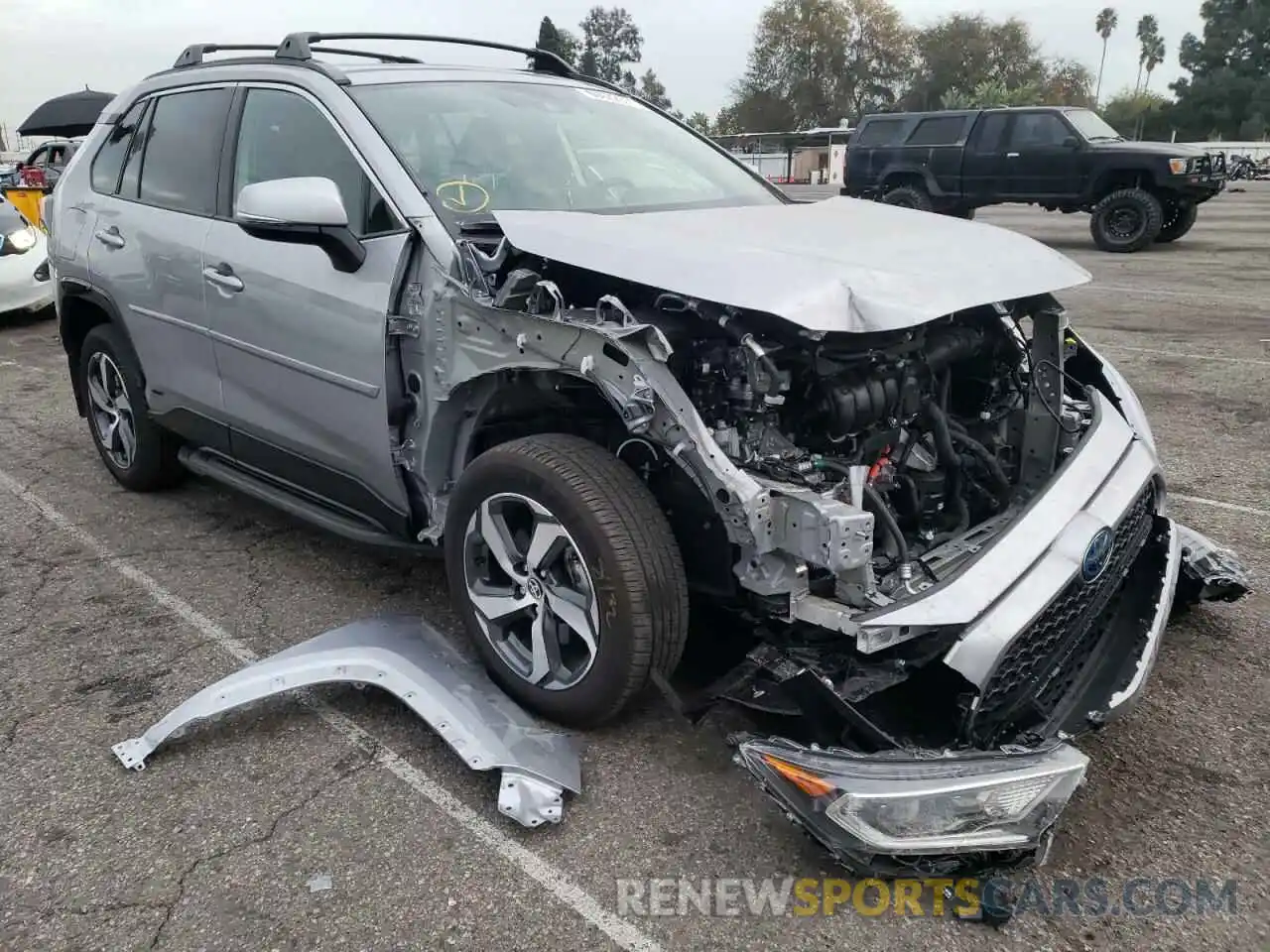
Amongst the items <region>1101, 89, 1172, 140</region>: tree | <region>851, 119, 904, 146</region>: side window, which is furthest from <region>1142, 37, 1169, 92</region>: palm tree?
<region>851, 119, 904, 146</region>: side window

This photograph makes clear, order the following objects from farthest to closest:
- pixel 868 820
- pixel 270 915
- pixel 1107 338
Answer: pixel 1107 338 < pixel 270 915 < pixel 868 820

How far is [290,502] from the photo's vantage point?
3893mm

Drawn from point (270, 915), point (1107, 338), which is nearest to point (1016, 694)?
point (270, 915)

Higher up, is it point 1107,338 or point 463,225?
point 463,225

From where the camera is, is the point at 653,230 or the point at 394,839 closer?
the point at 394,839

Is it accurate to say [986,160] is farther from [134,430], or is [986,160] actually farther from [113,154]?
[134,430]

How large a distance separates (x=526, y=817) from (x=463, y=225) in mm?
1739

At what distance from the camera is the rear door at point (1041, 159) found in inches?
597

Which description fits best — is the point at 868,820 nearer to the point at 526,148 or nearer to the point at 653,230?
the point at 653,230

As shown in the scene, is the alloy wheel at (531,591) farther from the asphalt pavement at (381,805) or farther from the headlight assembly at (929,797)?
the headlight assembly at (929,797)

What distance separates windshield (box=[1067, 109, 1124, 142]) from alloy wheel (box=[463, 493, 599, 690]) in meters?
14.8

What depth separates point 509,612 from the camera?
118 inches

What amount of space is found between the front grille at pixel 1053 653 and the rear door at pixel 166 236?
9.83ft

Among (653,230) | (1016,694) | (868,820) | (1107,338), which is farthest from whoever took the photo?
(1107,338)
